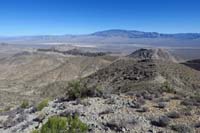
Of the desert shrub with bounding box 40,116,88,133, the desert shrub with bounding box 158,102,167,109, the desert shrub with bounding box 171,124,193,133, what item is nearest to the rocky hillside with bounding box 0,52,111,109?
the desert shrub with bounding box 158,102,167,109

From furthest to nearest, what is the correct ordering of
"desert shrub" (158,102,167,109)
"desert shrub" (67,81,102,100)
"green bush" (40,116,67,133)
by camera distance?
"desert shrub" (67,81,102,100)
"desert shrub" (158,102,167,109)
"green bush" (40,116,67,133)

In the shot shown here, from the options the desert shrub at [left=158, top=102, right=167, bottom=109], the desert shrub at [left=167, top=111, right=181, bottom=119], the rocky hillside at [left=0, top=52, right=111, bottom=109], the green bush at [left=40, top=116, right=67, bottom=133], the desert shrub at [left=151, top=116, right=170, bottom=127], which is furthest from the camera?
the rocky hillside at [left=0, top=52, right=111, bottom=109]

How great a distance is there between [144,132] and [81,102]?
247 inches

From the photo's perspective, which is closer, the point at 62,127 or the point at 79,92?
the point at 62,127

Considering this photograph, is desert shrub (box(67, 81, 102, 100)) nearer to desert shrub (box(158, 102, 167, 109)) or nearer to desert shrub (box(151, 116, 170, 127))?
desert shrub (box(158, 102, 167, 109))

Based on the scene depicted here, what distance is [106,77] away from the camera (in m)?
45.5

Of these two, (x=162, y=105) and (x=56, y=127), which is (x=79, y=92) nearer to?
(x=162, y=105)

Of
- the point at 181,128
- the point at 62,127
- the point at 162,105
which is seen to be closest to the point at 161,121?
the point at 181,128

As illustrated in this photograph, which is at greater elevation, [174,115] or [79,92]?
[174,115]

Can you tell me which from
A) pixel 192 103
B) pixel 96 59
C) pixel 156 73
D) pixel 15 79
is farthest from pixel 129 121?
pixel 96 59

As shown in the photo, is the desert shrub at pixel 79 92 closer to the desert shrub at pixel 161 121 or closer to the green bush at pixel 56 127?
the desert shrub at pixel 161 121

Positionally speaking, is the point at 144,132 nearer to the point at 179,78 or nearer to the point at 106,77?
the point at 179,78

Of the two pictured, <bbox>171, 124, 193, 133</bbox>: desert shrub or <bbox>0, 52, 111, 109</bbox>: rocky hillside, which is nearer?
<bbox>171, 124, 193, 133</bbox>: desert shrub

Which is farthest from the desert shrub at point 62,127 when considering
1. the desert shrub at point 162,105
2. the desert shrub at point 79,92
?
the desert shrub at point 79,92
